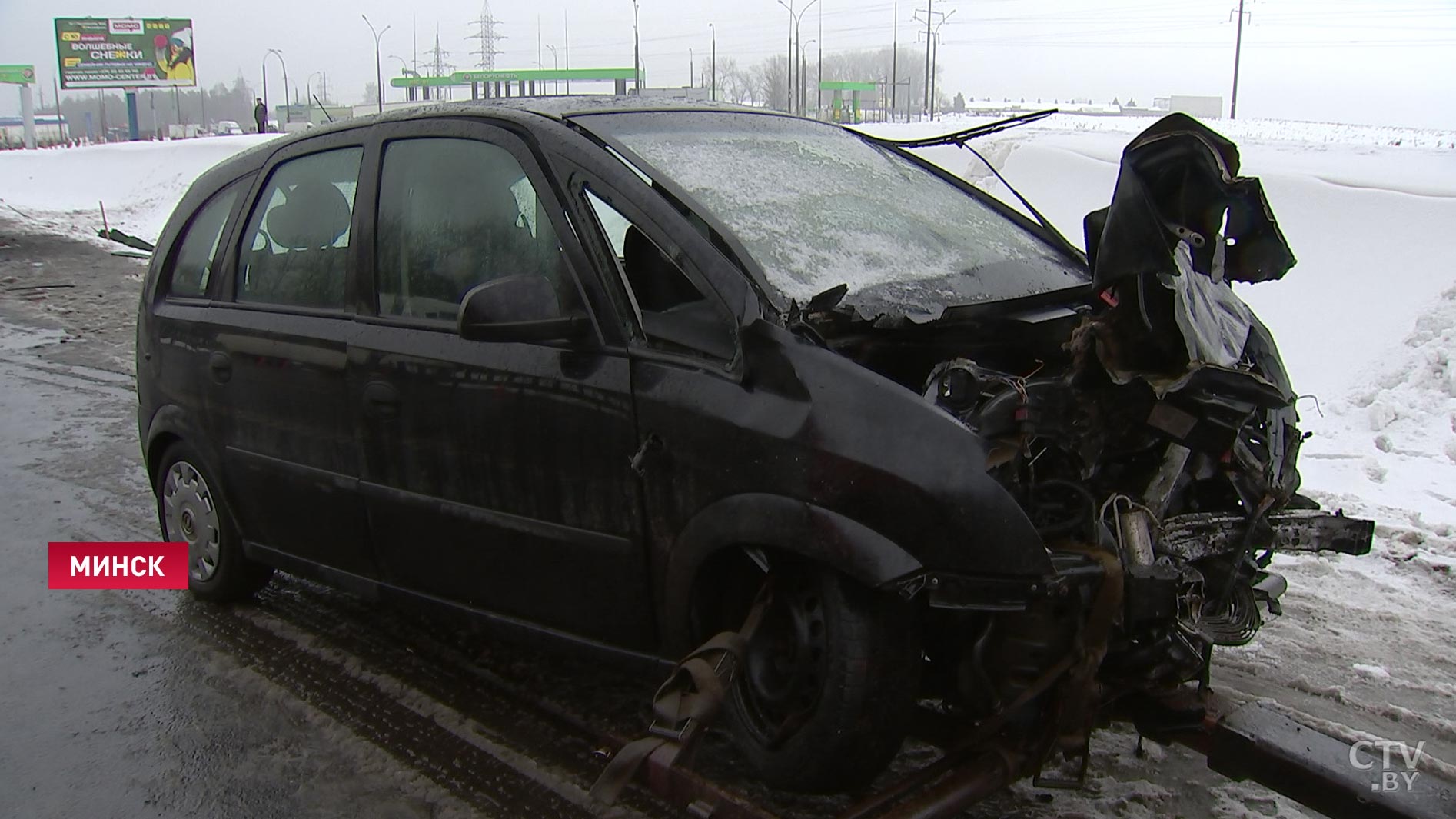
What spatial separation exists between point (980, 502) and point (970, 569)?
0.15m

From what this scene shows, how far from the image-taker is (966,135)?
4.43 m

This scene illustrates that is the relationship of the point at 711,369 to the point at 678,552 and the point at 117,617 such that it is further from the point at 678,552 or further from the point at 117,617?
the point at 117,617

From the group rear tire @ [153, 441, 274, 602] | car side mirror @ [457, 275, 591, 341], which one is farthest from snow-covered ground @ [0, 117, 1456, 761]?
rear tire @ [153, 441, 274, 602]

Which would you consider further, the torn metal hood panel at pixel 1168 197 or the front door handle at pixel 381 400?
the front door handle at pixel 381 400

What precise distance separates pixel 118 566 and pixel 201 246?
5.15ft

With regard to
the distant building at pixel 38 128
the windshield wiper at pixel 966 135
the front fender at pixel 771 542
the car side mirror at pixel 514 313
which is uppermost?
the distant building at pixel 38 128

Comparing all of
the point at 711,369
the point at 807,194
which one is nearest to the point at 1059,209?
the point at 807,194

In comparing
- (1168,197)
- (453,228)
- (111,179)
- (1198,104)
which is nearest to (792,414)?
(1168,197)

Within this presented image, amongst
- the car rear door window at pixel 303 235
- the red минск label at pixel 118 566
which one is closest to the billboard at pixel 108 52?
the red минск label at pixel 118 566

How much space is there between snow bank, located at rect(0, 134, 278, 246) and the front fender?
84.5 feet

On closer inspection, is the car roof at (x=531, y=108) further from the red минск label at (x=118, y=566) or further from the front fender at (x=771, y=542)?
the red минск label at (x=118, y=566)

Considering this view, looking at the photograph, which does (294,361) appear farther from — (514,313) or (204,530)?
(514,313)

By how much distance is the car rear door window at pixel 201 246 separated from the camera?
4.70 meters

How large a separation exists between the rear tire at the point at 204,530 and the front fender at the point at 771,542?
2.33 meters
